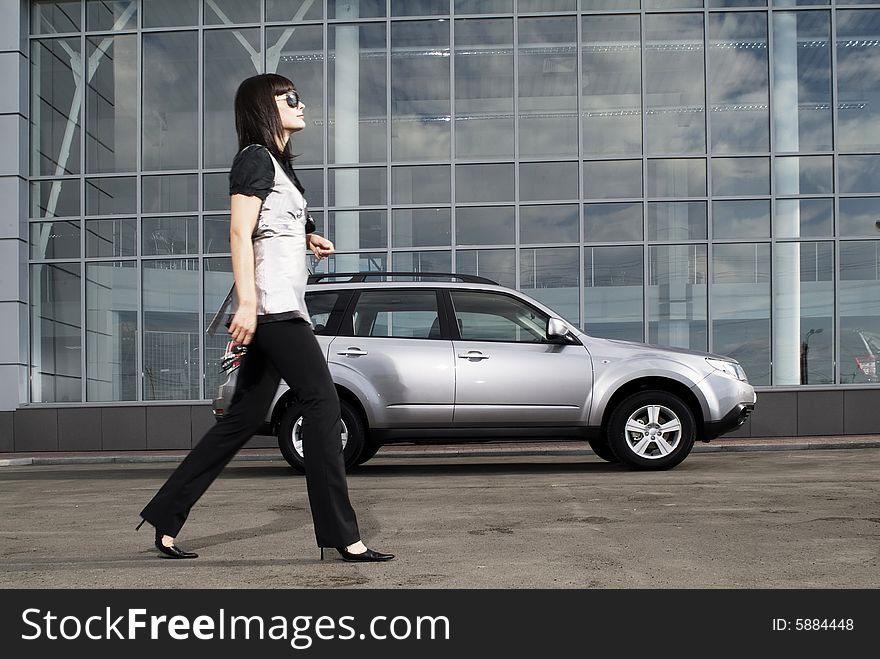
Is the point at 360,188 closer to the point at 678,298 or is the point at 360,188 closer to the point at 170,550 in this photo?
the point at 678,298

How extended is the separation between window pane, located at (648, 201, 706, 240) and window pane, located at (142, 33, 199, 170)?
7.07 meters

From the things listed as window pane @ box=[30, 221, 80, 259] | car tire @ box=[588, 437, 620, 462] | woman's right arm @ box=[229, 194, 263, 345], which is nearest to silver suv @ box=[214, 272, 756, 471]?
car tire @ box=[588, 437, 620, 462]

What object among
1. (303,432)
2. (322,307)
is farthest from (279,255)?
(322,307)

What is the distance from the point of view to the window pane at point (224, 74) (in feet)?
55.5

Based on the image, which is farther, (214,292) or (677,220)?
(214,292)

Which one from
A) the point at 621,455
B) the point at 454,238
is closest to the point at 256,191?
the point at 621,455

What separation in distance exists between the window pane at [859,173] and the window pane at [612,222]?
3.04 m

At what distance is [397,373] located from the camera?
9.65 m

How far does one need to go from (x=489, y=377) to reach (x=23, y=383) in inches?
386

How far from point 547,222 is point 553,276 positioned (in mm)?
835

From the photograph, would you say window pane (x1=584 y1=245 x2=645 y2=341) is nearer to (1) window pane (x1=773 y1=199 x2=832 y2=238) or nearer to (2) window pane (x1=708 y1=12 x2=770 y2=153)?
(1) window pane (x1=773 y1=199 x2=832 y2=238)

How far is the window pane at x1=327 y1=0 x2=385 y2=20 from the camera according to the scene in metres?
17.0

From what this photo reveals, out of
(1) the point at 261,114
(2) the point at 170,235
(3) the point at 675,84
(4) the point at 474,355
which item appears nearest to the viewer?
(1) the point at 261,114

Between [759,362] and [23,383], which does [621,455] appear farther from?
[23,383]
